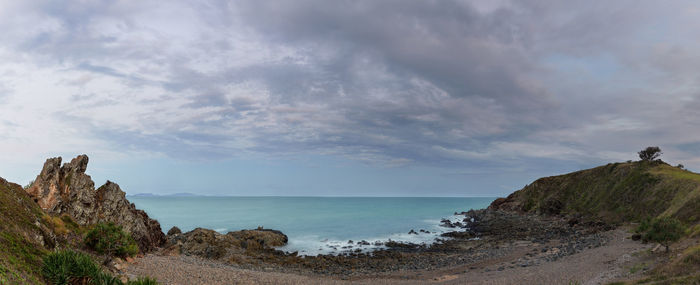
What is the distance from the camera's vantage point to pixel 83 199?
32344 millimetres

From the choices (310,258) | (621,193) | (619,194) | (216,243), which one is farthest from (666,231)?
(619,194)

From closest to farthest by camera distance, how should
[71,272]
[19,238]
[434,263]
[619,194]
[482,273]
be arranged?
[71,272] → [19,238] → [482,273] → [434,263] → [619,194]

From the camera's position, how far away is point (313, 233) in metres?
75.1

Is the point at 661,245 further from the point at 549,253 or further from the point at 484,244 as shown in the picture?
the point at 484,244

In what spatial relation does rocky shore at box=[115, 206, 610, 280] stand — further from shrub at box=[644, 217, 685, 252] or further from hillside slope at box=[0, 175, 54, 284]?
hillside slope at box=[0, 175, 54, 284]

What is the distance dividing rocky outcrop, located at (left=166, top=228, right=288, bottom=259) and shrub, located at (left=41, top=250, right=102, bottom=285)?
23.4 m

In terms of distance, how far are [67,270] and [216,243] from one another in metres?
32.5

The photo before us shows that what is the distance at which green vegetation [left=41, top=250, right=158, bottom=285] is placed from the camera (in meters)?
14.4

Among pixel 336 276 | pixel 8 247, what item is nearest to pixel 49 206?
pixel 8 247

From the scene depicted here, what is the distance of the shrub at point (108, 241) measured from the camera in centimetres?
2369

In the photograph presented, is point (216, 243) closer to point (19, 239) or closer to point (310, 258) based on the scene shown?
point (310, 258)

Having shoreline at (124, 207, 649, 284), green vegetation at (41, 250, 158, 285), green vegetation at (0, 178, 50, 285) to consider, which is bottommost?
shoreline at (124, 207, 649, 284)

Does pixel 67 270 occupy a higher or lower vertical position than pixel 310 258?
higher

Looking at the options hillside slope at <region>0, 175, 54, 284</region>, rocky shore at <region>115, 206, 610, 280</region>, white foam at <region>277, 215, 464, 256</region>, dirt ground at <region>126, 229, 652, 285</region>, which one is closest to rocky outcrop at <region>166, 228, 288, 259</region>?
rocky shore at <region>115, 206, 610, 280</region>
